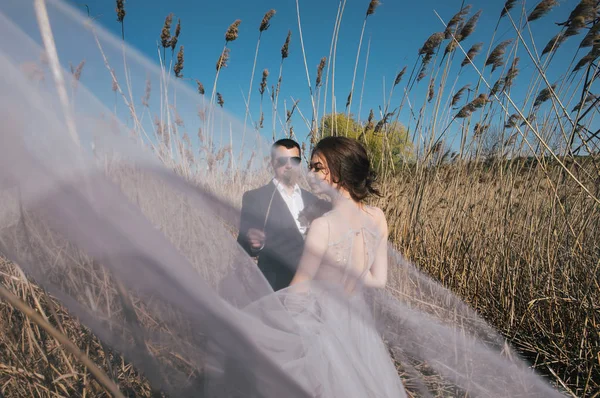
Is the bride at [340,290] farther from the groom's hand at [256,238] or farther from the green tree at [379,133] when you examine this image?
the green tree at [379,133]

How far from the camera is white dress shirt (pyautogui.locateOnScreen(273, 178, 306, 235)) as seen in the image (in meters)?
1.24

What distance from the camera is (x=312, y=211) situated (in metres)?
1.37

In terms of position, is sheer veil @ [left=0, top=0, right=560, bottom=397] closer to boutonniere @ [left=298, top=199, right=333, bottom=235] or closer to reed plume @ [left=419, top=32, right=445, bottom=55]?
boutonniere @ [left=298, top=199, right=333, bottom=235]

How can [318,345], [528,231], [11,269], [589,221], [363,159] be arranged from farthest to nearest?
[528,231]
[589,221]
[363,159]
[11,269]
[318,345]

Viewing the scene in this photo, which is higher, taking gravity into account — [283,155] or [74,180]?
[283,155]

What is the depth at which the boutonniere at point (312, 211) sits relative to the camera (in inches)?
51.7

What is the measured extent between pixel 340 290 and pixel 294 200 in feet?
1.44

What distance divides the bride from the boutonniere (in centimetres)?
7

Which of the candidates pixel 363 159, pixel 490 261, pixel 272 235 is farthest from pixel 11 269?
pixel 490 261

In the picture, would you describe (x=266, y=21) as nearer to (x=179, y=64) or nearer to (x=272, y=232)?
(x=179, y=64)

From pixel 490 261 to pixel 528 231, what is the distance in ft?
0.82

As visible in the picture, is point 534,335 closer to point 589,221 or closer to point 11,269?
point 589,221

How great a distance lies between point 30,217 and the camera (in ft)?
1.47

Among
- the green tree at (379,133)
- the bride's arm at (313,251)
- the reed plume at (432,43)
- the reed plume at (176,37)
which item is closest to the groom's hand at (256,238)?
the bride's arm at (313,251)
